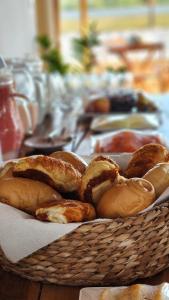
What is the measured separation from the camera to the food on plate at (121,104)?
4.99 ft

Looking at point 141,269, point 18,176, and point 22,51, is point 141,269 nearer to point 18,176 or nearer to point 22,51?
point 18,176

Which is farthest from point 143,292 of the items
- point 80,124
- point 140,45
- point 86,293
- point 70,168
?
point 140,45

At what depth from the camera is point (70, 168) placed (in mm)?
656

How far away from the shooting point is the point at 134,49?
14.2 feet

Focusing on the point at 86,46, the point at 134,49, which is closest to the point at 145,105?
the point at 86,46

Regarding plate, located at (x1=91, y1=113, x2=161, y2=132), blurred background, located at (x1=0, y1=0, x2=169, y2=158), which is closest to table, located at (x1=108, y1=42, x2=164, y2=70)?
blurred background, located at (x1=0, y1=0, x2=169, y2=158)

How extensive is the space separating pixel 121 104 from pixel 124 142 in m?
0.46

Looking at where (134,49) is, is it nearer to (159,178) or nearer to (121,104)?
(121,104)

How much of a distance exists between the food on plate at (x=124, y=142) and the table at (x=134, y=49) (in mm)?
3207

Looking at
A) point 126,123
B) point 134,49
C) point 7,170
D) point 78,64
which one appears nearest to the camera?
point 7,170

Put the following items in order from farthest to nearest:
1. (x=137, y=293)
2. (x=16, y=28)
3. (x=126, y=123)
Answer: (x=16, y=28)
(x=126, y=123)
(x=137, y=293)

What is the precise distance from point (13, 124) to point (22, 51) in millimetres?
1457

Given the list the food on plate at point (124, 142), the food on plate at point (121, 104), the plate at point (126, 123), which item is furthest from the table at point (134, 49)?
the food on plate at point (124, 142)

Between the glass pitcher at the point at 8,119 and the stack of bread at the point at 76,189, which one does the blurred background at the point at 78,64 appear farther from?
the stack of bread at the point at 76,189
